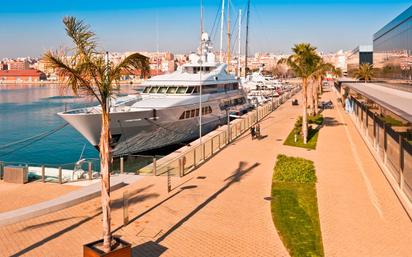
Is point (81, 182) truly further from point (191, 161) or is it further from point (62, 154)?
point (62, 154)

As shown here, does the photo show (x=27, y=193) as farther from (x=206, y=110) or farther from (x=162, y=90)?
(x=206, y=110)

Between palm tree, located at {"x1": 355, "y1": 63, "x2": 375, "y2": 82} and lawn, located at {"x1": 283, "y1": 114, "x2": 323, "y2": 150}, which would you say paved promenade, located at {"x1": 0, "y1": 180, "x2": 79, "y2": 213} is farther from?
palm tree, located at {"x1": 355, "y1": 63, "x2": 375, "y2": 82}

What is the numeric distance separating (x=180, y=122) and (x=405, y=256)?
73.3 ft

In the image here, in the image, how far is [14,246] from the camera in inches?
430

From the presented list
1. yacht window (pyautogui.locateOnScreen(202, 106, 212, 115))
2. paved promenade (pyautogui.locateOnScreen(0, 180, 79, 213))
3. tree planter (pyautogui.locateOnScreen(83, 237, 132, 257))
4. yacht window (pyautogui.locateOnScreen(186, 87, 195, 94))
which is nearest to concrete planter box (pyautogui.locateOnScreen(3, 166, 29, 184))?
paved promenade (pyautogui.locateOnScreen(0, 180, 79, 213))

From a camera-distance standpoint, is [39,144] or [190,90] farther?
[39,144]

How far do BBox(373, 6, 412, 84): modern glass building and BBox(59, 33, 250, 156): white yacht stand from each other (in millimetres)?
12769

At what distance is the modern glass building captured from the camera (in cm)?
2405

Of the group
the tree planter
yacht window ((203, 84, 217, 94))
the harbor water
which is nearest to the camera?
the tree planter

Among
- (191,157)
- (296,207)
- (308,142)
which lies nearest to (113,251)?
(296,207)

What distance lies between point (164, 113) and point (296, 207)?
16.7 metres

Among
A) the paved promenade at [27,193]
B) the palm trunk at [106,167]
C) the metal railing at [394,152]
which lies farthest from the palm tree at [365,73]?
the palm trunk at [106,167]

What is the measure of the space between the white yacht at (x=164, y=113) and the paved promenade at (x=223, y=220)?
28.6ft

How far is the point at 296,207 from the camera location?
47.6ft
